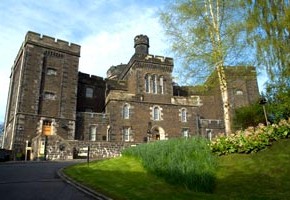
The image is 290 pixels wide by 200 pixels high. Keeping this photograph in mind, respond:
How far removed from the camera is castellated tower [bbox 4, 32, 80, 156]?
97.7 feet

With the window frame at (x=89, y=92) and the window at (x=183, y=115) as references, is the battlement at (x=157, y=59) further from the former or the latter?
the window frame at (x=89, y=92)

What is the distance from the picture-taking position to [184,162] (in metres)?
11.1

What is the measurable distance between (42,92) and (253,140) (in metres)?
24.3

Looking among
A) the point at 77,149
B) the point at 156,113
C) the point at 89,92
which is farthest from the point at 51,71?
the point at 156,113

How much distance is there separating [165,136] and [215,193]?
2525 cm

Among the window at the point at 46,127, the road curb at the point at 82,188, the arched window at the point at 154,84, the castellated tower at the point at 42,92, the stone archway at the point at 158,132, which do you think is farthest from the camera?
the arched window at the point at 154,84

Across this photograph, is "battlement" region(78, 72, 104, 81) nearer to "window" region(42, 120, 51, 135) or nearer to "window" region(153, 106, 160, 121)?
"window" region(42, 120, 51, 135)

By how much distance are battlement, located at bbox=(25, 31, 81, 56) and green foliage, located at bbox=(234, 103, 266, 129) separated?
1845cm

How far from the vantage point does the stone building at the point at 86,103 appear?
→ 101 feet

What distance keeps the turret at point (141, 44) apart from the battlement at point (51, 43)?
8.25m

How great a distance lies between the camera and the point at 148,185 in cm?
1073

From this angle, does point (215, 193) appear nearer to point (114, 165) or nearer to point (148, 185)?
point (148, 185)

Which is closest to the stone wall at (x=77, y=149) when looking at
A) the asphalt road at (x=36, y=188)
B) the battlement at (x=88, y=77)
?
the asphalt road at (x=36, y=188)

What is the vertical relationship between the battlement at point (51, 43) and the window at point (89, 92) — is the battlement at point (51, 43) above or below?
above
